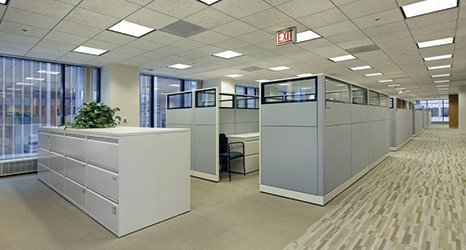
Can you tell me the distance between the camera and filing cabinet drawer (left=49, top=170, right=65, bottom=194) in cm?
398

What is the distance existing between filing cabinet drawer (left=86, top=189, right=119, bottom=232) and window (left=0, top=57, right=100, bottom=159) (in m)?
4.57

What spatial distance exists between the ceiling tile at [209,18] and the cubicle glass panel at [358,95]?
2518 millimetres

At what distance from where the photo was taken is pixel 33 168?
5.83m

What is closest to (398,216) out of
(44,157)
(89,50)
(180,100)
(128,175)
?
(128,175)

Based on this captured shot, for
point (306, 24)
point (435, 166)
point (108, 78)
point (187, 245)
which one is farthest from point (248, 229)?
point (108, 78)

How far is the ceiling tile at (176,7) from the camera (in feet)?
11.1

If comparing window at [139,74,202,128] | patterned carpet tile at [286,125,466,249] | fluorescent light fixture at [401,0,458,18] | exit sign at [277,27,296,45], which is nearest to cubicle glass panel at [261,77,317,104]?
exit sign at [277,27,296,45]

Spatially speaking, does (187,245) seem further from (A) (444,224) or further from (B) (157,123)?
(B) (157,123)

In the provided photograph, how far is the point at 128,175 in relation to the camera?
2.72 meters

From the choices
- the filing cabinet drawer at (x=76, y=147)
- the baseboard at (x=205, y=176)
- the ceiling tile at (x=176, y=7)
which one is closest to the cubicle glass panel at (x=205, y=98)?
the baseboard at (x=205, y=176)

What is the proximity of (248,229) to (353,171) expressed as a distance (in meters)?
2.71

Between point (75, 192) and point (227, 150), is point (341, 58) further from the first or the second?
point (75, 192)

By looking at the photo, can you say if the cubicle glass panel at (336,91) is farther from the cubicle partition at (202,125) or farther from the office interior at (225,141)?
the cubicle partition at (202,125)

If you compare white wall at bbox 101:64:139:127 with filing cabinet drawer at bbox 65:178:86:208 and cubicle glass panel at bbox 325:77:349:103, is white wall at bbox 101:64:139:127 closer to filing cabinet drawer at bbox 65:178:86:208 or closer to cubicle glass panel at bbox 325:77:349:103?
filing cabinet drawer at bbox 65:178:86:208
